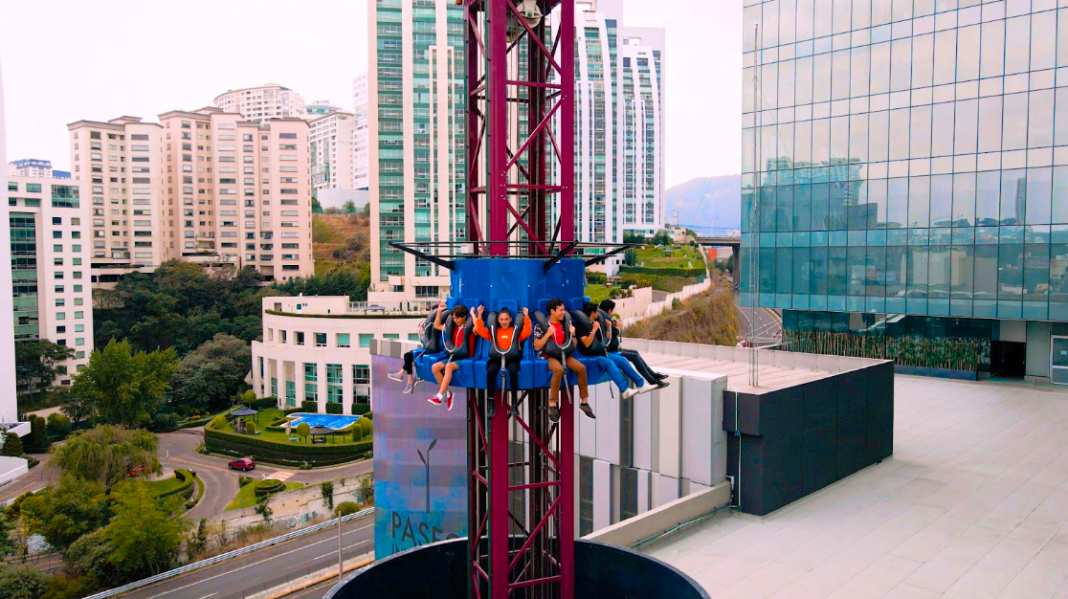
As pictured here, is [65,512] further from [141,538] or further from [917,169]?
[917,169]

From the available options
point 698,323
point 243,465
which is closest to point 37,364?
point 243,465

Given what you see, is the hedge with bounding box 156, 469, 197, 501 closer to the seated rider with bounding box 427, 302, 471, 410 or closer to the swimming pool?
the swimming pool

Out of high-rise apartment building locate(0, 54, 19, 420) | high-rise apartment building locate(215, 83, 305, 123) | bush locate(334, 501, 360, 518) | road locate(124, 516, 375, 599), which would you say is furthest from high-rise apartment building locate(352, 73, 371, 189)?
road locate(124, 516, 375, 599)

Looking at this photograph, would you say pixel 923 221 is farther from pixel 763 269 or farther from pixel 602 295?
pixel 602 295

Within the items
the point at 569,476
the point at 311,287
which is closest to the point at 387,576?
the point at 569,476

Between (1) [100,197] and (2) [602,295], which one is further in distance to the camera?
(1) [100,197]

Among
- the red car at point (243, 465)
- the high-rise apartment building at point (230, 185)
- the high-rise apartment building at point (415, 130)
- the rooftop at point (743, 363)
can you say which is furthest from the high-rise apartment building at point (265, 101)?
the rooftop at point (743, 363)

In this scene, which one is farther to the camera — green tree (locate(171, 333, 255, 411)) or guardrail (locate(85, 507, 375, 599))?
green tree (locate(171, 333, 255, 411))
